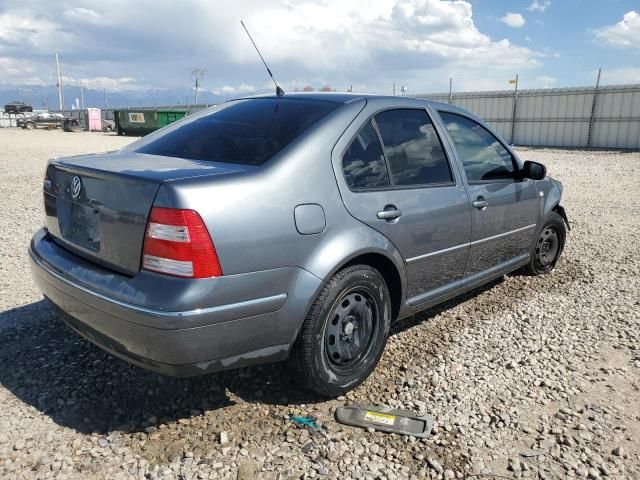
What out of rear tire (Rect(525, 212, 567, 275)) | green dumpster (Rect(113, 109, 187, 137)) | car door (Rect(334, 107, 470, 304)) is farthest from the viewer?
green dumpster (Rect(113, 109, 187, 137))

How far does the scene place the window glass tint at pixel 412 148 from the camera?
3.09 meters

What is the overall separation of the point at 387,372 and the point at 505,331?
116cm

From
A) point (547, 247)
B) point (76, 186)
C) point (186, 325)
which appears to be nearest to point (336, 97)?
point (76, 186)

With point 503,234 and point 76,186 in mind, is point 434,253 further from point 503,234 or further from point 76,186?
point 76,186

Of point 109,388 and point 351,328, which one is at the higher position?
point 351,328

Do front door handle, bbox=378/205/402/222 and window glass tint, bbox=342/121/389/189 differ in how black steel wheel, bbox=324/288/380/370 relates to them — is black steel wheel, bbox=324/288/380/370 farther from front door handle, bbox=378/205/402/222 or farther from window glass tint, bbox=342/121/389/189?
window glass tint, bbox=342/121/389/189

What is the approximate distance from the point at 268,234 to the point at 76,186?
1.09 m

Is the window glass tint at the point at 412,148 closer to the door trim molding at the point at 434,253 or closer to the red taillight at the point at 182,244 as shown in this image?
the door trim molding at the point at 434,253

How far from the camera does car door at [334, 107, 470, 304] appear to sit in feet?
9.27

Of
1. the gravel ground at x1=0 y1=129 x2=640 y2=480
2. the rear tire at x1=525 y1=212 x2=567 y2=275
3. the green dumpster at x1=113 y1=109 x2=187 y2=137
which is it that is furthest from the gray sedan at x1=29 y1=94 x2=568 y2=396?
the green dumpster at x1=113 y1=109 x2=187 y2=137

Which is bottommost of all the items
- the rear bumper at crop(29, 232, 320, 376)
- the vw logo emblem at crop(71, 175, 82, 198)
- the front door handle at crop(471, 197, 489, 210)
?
the rear bumper at crop(29, 232, 320, 376)

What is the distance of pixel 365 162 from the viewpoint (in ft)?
9.46

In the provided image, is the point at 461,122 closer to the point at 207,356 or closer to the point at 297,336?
the point at 297,336

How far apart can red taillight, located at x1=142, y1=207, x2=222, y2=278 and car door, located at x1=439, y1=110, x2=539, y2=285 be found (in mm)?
2087
